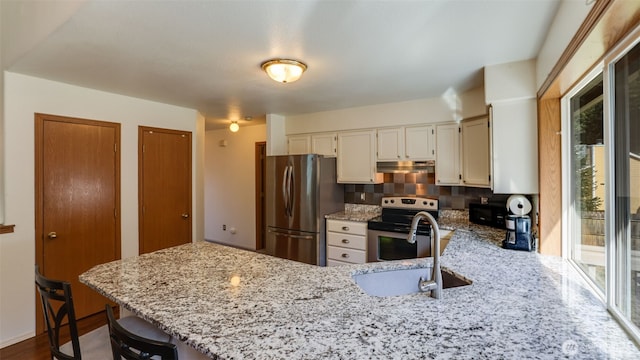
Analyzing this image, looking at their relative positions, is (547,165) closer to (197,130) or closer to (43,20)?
(43,20)

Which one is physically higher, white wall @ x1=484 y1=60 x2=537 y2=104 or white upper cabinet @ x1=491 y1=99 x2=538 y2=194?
white wall @ x1=484 y1=60 x2=537 y2=104

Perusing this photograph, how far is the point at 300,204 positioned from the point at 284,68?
77.5 inches

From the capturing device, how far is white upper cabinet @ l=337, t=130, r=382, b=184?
3.79 metres

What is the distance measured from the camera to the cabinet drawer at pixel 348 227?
3.53 m

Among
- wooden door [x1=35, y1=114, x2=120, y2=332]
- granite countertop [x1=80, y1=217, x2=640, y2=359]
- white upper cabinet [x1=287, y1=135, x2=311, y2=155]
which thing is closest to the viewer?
granite countertop [x1=80, y1=217, x2=640, y2=359]

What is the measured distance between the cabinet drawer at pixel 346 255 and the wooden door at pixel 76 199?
2.36m

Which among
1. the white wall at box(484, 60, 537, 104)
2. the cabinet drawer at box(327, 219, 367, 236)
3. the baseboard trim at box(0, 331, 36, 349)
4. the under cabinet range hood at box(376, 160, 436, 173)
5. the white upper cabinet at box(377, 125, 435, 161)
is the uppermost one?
the white wall at box(484, 60, 537, 104)

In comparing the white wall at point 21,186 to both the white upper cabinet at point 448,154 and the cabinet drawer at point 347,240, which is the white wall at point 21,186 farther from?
the white upper cabinet at point 448,154

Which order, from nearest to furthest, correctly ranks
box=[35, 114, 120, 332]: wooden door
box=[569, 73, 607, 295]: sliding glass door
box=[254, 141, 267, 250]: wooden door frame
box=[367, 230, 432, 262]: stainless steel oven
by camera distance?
box=[569, 73, 607, 295]: sliding glass door → box=[35, 114, 120, 332]: wooden door → box=[367, 230, 432, 262]: stainless steel oven → box=[254, 141, 267, 250]: wooden door frame

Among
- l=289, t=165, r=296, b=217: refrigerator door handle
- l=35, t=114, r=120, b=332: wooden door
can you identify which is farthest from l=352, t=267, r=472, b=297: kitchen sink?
l=35, t=114, r=120, b=332: wooden door

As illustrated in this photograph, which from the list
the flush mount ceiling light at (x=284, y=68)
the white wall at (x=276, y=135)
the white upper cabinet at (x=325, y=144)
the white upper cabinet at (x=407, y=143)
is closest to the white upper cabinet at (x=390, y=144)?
the white upper cabinet at (x=407, y=143)

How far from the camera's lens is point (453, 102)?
128 inches

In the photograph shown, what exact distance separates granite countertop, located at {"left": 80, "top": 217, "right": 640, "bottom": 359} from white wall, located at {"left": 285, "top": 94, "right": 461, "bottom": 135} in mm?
2010

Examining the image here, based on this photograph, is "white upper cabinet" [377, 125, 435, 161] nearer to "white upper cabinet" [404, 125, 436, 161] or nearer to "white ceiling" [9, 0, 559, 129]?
"white upper cabinet" [404, 125, 436, 161]
